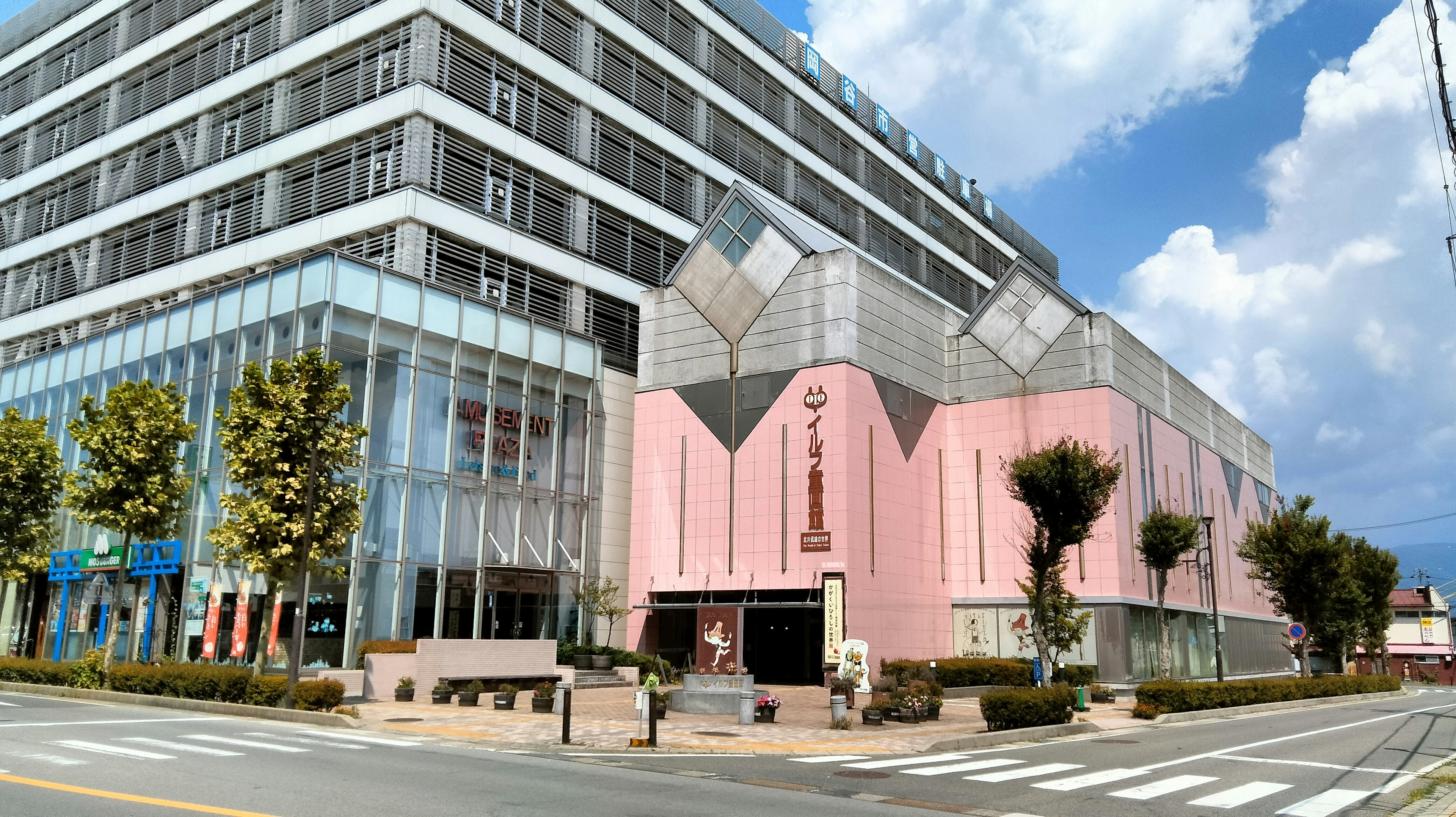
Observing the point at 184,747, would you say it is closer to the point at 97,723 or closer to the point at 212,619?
the point at 97,723

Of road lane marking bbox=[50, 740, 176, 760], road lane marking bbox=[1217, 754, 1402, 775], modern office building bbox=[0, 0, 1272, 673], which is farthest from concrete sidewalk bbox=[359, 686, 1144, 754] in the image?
modern office building bbox=[0, 0, 1272, 673]

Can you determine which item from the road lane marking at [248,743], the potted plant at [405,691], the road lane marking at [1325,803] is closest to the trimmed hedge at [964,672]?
the potted plant at [405,691]

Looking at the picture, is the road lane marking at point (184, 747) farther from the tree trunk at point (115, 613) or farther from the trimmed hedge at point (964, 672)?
the trimmed hedge at point (964, 672)

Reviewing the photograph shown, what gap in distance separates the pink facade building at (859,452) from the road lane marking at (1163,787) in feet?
75.4

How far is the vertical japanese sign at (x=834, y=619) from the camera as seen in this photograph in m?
39.9

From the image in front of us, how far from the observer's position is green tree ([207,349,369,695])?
2991 cm

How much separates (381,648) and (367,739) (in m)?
12.6

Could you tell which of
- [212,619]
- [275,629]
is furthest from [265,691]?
[212,619]

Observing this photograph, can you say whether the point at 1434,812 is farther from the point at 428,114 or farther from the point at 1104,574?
the point at 428,114

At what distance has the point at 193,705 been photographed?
27453mm

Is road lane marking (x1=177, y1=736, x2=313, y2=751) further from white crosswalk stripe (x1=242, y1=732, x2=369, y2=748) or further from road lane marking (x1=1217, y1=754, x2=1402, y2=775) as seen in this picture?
road lane marking (x1=1217, y1=754, x2=1402, y2=775)

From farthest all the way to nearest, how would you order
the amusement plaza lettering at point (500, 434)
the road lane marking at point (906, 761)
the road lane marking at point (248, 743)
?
1. the amusement plaza lettering at point (500, 434)
2. the road lane marking at point (906, 761)
3. the road lane marking at point (248, 743)

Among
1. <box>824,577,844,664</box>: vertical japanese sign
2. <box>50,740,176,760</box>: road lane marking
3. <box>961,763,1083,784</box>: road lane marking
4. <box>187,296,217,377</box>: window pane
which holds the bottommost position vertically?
<box>961,763,1083,784</box>: road lane marking

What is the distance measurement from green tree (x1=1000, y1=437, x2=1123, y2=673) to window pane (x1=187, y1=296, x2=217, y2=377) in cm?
3079
